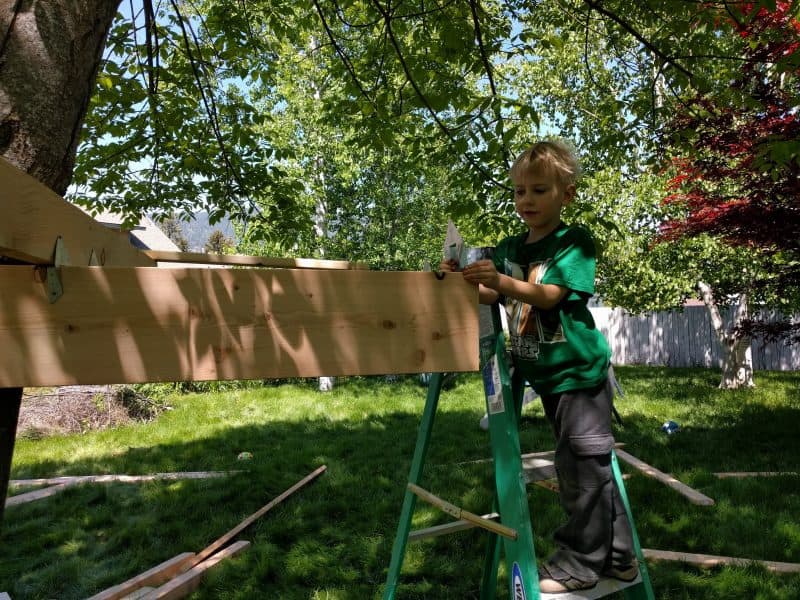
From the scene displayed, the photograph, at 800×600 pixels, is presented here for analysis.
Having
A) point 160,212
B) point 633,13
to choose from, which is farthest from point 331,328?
point 160,212

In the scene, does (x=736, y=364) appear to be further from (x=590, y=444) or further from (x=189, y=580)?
(x=189, y=580)

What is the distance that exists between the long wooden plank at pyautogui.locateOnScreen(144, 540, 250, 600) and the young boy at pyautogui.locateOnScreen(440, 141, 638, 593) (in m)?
2.09

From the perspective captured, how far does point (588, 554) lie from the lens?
1846 mm

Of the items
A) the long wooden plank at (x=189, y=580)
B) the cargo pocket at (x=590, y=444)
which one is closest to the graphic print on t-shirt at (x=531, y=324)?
the cargo pocket at (x=590, y=444)

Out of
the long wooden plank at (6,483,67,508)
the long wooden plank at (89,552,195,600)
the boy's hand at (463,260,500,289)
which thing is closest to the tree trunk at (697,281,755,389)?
the long wooden plank at (89,552,195,600)

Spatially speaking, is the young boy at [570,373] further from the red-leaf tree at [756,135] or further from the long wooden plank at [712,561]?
the red-leaf tree at [756,135]

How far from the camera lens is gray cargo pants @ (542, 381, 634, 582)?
1.85 m

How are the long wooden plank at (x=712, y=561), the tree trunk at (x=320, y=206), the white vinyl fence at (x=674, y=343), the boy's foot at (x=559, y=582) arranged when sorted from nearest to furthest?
1. the boy's foot at (x=559, y=582)
2. the long wooden plank at (x=712, y=561)
3. the tree trunk at (x=320, y=206)
4. the white vinyl fence at (x=674, y=343)

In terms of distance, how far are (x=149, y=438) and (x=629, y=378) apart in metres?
9.75

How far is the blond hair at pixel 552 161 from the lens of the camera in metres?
1.97

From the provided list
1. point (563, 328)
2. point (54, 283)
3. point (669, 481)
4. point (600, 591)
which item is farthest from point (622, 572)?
point (669, 481)

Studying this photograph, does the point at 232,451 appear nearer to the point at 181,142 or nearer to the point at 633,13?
the point at 181,142

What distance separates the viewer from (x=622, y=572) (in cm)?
191

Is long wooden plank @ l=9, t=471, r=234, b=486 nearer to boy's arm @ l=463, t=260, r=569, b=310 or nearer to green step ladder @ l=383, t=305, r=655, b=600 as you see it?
green step ladder @ l=383, t=305, r=655, b=600
